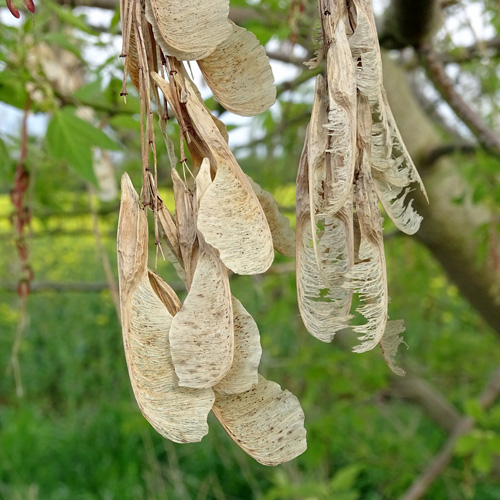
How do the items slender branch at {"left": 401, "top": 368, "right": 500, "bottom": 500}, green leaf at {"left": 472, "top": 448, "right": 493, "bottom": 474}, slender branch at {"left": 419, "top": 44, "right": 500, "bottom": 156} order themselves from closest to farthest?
1. slender branch at {"left": 419, "top": 44, "right": 500, "bottom": 156}
2. green leaf at {"left": 472, "top": 448, "right": 493, "bottom": 474}
3. slender branch at {"left": 401, "top": 368, "right": 500, "bottom": 500}

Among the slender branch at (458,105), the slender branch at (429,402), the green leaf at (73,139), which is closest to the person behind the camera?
the green leaf at (73,139)

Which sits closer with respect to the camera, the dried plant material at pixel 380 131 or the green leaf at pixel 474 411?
the dried plant material at pixel 380 131

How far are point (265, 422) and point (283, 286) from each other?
1462mm

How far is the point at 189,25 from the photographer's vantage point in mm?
310

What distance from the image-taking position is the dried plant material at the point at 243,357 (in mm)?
308

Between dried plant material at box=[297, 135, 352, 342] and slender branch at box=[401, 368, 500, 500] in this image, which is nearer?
dried plant material at box=[297, 135, 352, 342]

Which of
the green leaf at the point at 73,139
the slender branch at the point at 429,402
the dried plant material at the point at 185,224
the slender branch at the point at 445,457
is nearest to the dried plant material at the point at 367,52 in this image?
the dried plant material at the point at 185,224

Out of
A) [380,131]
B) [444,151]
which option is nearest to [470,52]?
[444,151]

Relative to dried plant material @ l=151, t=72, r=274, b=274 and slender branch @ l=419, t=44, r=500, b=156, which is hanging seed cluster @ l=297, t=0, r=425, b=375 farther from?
slender branch @ l=419, t=44, r=500, b=156

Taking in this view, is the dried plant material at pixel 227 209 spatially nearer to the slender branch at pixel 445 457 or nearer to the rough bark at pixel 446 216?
the rough bark at pixel 446 216

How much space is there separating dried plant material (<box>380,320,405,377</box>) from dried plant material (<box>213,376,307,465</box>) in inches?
2.1

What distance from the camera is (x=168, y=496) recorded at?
84.7 inches

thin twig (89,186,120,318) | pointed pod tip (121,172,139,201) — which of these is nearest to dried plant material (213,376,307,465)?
pointed pod tip (121,172,139,201)

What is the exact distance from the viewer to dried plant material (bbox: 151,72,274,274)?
0.29 meters
